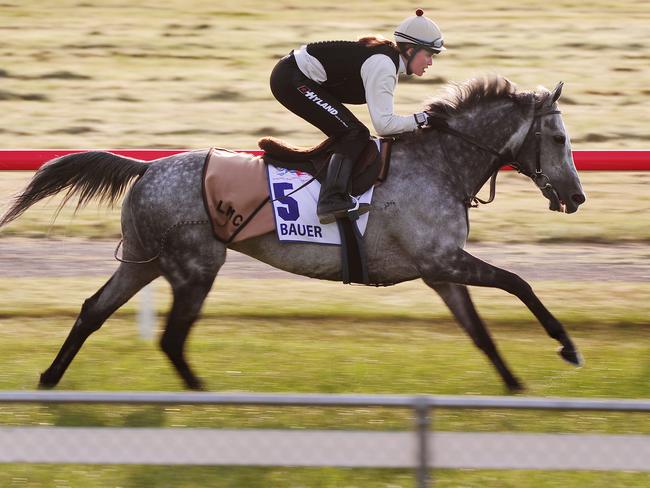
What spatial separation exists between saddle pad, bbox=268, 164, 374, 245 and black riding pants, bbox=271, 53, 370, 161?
0.85 ft

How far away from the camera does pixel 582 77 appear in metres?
14.9

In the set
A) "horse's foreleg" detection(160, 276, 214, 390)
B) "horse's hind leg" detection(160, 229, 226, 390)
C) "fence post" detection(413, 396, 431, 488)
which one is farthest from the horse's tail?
"fence post" detection(413, 396, 431, 488)

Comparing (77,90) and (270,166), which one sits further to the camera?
(77,90)


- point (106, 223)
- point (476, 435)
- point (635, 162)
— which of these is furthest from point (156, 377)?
point (106, 223)

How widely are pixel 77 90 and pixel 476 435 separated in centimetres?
1184

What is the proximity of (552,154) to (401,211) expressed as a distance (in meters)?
0.91

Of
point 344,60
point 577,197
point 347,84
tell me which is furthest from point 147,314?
point 577,197

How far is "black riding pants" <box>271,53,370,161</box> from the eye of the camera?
20.1 ft

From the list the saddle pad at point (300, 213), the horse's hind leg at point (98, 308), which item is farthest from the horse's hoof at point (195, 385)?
the saddle pad at point (300, 213)

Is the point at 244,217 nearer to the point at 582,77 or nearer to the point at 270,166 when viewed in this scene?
the point at 270,166

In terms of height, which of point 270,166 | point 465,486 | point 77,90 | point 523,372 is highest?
point 270,166

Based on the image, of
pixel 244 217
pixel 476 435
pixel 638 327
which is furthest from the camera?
pixel 638 327

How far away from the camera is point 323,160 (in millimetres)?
6176

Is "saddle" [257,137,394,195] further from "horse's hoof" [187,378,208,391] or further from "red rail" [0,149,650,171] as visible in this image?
"red rail" [0,149,650,171]
